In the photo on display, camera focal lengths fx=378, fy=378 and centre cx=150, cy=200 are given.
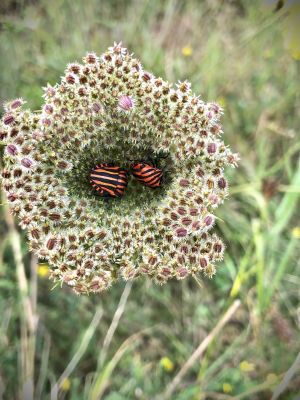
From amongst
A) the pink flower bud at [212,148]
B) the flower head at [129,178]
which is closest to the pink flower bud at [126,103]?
the flower head at [129,178]

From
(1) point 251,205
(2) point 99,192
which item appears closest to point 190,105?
(2) point 99,192

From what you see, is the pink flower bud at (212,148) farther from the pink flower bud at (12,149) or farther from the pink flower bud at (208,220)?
the pink flower bud at (12,149)

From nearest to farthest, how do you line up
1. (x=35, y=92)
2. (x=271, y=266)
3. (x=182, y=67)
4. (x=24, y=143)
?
(x=24, y=143) → (x=271, y=266) → (x=35, y=92) → (x=182, y=67)

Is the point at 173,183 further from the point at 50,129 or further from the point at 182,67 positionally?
the point at 182,67

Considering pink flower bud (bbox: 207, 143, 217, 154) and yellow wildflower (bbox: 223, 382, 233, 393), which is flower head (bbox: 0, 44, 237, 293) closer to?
pink flower bud (bbox: 207, 143, 217, 154)

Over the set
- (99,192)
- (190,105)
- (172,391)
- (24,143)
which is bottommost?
(172,391)

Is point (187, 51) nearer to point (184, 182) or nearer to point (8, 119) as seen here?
point (184, 182)

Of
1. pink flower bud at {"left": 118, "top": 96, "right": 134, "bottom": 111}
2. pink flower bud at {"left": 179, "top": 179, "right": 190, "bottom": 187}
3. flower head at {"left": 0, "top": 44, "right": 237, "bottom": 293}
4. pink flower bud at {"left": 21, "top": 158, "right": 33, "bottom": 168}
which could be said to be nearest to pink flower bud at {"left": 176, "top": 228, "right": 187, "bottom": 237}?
flower head at {"left": 0, "top": 44, "right": 237, "bottom": 293}
